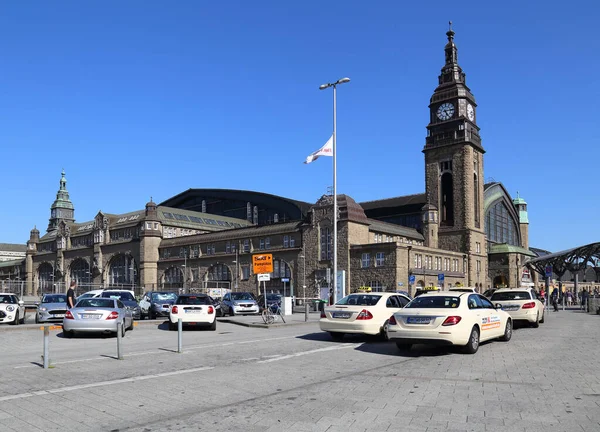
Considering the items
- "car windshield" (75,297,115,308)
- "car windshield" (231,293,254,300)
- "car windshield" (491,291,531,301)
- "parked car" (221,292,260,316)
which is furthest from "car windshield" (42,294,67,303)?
"car windshield" (491,291,531,301)

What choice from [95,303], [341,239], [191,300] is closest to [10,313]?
[95,303]

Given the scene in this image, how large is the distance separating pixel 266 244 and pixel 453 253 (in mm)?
22539

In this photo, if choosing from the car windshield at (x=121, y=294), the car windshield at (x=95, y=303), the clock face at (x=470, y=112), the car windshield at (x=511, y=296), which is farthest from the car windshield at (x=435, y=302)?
the clock face at (x=470, y=112)

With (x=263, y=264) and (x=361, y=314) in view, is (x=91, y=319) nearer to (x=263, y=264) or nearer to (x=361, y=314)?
(x=361, y=314)

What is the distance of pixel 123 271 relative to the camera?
90000 mm

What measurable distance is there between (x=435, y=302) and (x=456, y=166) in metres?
68.1

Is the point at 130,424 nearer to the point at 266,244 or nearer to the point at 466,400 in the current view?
the point at 466,400

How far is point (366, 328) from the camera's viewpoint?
16719mm

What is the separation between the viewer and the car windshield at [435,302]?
47.1ft

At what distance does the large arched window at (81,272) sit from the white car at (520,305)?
82538 millimetres

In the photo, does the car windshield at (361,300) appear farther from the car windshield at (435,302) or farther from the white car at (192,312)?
the white car at (192,312)

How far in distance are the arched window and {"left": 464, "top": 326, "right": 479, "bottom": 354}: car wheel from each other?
225ft

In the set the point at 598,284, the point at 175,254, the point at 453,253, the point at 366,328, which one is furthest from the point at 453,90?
the point at 366,328

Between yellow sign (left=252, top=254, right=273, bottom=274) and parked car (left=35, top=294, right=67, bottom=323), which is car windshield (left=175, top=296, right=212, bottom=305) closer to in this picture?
parked car (left=35, top=294, right=67, bottom=323)
